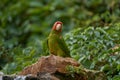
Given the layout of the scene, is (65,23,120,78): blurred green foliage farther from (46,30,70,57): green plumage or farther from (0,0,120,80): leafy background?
(0,0,120,80): leafy background

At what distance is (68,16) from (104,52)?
5.84 m

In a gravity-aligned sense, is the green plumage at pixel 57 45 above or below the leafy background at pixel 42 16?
below

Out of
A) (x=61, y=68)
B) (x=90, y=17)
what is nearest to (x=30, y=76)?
(x=61, y=68)

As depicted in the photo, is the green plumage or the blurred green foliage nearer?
the green plumage

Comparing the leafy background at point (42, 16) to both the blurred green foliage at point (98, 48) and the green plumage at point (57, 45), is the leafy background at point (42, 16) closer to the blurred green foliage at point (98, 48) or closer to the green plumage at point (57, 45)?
the blurred green foliage at point (98, 48)

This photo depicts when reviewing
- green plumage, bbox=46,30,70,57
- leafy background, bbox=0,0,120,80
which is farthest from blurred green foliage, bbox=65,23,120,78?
leafy background, bbox=0,0,120,80

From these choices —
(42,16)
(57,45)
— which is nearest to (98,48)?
(57,45)

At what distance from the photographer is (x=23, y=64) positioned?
25.3ft

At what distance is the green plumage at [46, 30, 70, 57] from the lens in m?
6.96

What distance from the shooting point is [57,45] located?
698 cm

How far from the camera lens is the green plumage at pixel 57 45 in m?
6.96

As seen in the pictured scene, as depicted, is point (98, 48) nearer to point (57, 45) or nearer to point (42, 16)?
point (57, 45)

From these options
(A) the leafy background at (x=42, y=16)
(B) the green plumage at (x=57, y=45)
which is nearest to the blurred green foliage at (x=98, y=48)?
(B) the green plumage at (x=57, y=45)

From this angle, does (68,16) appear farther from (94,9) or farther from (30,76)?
(30,76)
